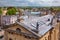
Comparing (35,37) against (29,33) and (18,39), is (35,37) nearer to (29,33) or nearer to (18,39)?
(29,33)

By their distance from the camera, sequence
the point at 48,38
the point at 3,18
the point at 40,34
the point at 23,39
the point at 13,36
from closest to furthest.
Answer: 1. the point at 40,34
2. the point at 23,39
3. the point at 13,36
4. the point at 48,38
5. the point at 3,18

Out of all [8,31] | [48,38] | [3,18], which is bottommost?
[3,18]

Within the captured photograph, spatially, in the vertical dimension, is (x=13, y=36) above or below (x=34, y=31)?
below

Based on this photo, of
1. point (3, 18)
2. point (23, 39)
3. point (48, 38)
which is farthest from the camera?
point (3, 18)

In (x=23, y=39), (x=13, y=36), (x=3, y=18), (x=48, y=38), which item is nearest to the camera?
(x=23, y=39)

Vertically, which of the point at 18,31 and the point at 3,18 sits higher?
the point at 18,31

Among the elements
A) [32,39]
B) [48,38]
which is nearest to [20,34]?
[32,39]

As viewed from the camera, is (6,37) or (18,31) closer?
(18,31)

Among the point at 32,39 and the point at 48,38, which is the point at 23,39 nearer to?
the point at 32,39

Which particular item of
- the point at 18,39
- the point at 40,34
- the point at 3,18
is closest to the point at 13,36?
the point at 18,39
